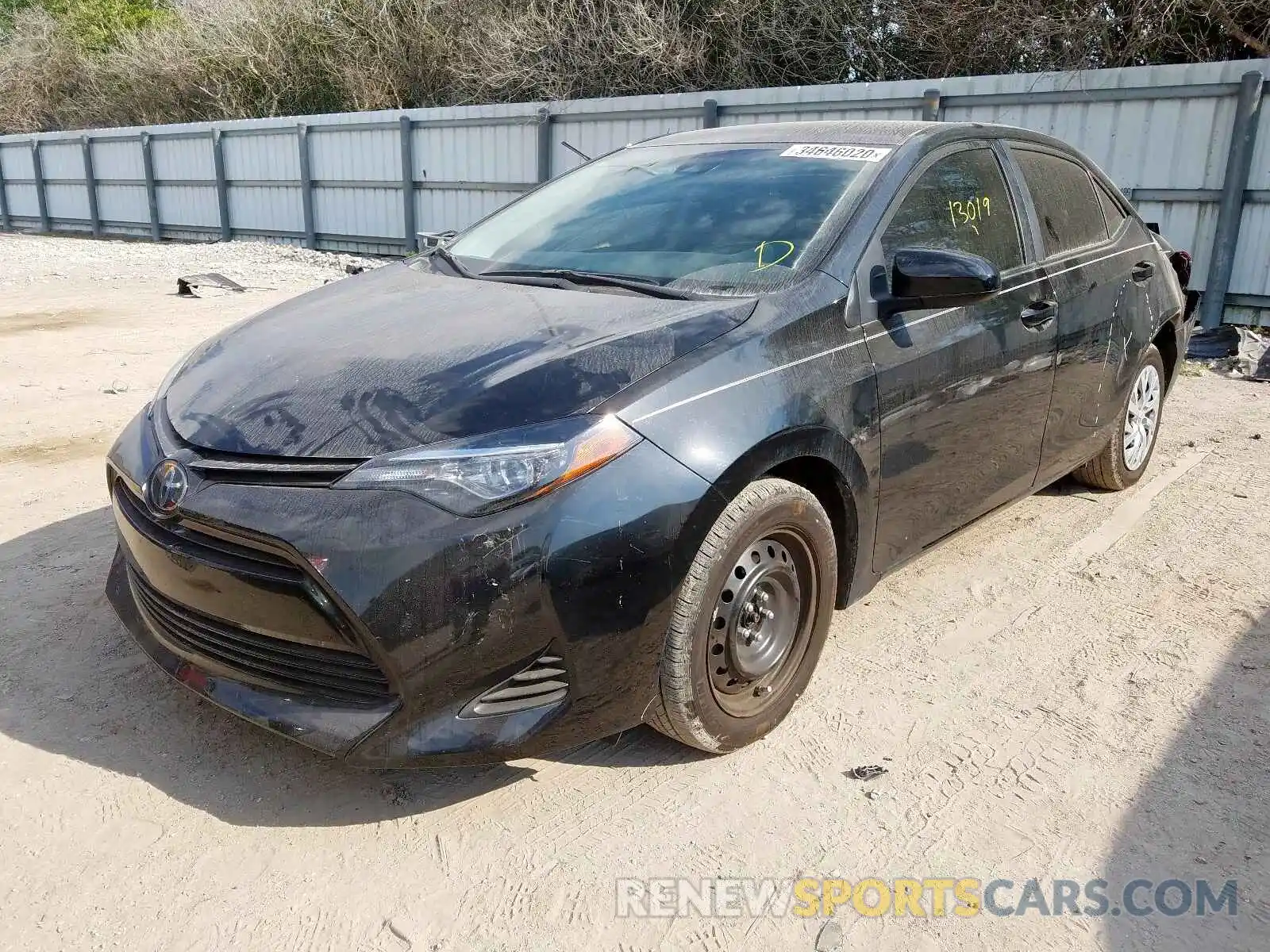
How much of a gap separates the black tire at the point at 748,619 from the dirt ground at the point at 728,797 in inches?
5.8

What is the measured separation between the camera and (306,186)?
17.9 meters

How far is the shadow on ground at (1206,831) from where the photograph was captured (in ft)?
7.24

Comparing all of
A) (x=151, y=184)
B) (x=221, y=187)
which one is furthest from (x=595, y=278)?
(x=151, y=184)

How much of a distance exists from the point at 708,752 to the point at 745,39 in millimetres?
13554

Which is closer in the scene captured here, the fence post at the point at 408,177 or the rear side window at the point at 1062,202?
the rear side window at the point at 1062,202

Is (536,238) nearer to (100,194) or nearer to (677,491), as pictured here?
(677,491)

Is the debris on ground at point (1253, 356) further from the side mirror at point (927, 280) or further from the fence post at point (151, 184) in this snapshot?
the fence post at point (151, 184)

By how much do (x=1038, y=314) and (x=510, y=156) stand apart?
39.7ft

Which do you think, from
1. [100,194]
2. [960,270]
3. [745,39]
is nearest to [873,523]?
[960,270]

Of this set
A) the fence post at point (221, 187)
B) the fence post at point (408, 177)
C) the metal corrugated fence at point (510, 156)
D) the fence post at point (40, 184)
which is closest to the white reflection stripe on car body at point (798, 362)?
the metal corrugated fence at point (510, 156)

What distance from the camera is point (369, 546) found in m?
2.20

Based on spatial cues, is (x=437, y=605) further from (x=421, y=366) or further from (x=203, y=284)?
(x=203, y=284)

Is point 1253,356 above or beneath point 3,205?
above

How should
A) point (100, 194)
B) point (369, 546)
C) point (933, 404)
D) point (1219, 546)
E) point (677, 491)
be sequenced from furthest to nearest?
1. point (100, 194)
2. point (1219, 546)
3. point (933, 404)
4. point (677, 491)
5. point (369, 546)
